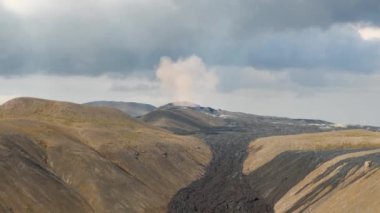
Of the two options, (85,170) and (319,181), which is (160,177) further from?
(319,181)

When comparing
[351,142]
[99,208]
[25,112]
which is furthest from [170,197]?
[25,112]

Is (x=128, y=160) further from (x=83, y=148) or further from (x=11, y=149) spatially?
(x=11, y=149)

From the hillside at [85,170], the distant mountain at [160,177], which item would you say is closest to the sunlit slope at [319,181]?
the distant mountain at [160,177]

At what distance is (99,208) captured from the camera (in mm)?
85812

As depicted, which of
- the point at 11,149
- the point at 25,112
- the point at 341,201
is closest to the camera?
the point at 341,201

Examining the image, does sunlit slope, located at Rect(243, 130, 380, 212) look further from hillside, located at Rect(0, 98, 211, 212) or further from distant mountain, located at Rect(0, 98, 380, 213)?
hillside, located at Rect(0, 98, 211, 212)

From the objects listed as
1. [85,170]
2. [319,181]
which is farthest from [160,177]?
[319,181]

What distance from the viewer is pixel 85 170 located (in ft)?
325

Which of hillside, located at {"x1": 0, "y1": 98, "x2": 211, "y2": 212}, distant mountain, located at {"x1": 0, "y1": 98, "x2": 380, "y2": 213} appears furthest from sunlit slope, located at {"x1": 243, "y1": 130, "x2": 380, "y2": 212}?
hillside, located at {"x1": 0, "y1": 98, "x2": 211, "y2": 212}

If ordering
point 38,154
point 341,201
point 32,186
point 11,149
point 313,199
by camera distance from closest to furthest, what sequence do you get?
point 341,201 < point 313,199 < point 32,186 < point 11,149 < point 38,154

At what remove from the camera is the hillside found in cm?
8262

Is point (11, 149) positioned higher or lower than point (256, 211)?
higher

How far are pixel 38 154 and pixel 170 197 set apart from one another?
27.7 metres

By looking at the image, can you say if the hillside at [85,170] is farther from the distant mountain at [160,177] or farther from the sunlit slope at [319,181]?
the sunlit slope at [319,181]
